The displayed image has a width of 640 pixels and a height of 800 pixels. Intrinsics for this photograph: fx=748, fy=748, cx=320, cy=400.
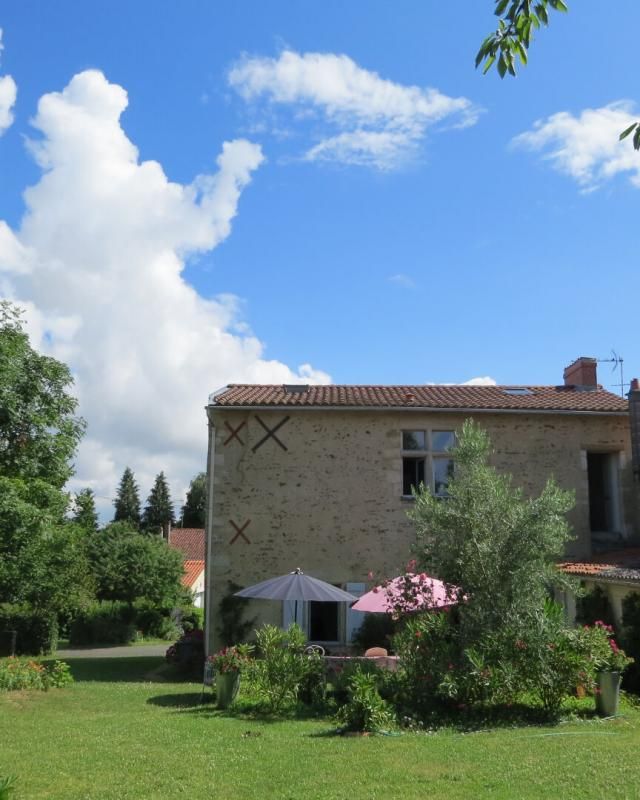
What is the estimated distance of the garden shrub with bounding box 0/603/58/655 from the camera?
21.8 m

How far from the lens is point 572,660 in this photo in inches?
392

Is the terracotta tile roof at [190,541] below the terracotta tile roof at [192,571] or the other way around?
the other way around

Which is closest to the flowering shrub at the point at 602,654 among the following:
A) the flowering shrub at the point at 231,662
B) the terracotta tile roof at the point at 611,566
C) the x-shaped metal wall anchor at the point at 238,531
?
the terracotta tile roof at the point at 611,566

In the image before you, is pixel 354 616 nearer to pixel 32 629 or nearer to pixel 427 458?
pixel 427 458

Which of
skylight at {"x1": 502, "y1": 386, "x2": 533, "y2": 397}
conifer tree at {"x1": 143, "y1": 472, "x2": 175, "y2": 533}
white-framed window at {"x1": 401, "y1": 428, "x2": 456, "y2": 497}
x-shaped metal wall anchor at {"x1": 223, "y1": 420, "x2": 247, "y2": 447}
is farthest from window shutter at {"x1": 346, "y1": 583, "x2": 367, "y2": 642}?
conifer tree at {"x1": 143, "y1": 472, "x2": 175, "y2": 533}

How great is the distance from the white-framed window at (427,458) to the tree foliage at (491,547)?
18.4ft

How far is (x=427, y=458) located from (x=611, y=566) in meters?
4.40

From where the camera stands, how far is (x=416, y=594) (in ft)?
36.0

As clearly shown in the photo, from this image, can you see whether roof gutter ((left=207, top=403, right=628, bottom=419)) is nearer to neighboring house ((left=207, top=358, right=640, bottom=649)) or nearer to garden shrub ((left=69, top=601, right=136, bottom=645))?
neighboring house ((left=207, top=358, right=640, bottom=649))

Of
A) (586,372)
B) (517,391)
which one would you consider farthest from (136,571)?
(586,372)

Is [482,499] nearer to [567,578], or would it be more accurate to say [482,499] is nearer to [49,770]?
[567,578]

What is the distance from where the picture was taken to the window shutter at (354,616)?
15.7 meters

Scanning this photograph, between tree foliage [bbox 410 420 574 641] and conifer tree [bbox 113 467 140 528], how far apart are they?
2209 inches

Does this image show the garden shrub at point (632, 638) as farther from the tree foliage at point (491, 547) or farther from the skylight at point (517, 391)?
the skylight at point (517, 391)
